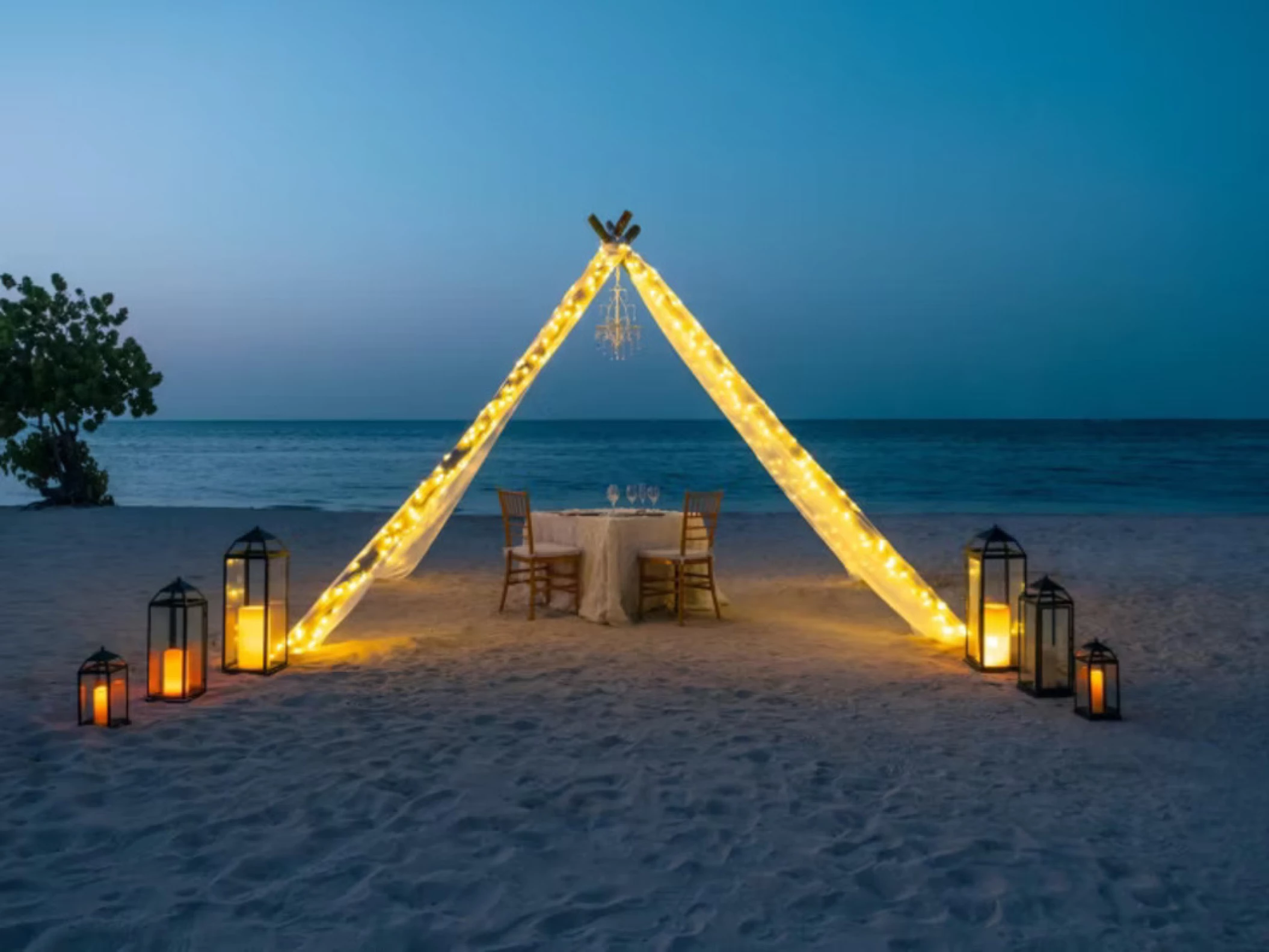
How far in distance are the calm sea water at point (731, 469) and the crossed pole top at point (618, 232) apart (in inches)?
515

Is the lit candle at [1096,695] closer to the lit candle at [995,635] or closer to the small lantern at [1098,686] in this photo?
the small lantern at [1098,686]

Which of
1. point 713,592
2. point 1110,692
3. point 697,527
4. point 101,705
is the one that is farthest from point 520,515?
point 1110,692

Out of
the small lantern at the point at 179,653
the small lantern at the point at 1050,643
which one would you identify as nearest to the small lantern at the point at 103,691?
the small lantern at the point at 179,653

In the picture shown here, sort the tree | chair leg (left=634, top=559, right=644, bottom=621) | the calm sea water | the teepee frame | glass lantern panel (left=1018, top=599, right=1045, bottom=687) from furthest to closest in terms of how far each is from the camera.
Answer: the calm sea water → the tree → chair leg (left=634, top=559, right=644, bottom=621) → the teepee frame → glass lantern panel (left=1018, top=599, right=1045, bottom=687)

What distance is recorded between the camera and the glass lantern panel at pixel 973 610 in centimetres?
550

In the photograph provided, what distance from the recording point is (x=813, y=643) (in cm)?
623

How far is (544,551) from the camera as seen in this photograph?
7.06 m

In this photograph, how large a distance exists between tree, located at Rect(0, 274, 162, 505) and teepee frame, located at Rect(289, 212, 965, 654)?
12013mm

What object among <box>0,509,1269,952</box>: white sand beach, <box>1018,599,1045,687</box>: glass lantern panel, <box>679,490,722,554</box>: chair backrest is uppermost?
<box>679,490,722,554</box>: chair backrest

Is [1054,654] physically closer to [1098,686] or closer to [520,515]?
[1098,686]

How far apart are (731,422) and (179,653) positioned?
137 inches

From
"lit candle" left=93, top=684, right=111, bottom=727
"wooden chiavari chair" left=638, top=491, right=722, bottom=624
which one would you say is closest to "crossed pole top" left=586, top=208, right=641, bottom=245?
"wooden chiavari chair" left=638, top=491, right=722, bottom=624

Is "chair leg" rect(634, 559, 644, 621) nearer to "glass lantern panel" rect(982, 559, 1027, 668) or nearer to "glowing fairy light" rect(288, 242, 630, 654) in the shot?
"glowing fairy light" rect(288, 242, 630, 654)

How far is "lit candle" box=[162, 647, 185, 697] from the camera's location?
4.70 metres
